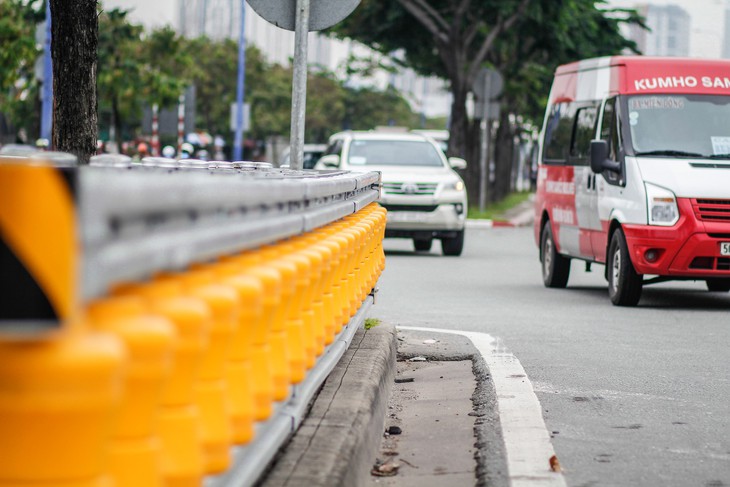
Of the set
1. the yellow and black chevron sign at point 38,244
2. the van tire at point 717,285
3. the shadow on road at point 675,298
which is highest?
the yellow and black chevron sign at point 38,244

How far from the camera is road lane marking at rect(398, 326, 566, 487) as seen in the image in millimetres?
5199

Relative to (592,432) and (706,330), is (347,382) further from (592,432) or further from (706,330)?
(706,330)

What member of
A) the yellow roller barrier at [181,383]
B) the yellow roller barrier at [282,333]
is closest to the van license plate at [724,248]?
the yellow roller barrier at [282,333]

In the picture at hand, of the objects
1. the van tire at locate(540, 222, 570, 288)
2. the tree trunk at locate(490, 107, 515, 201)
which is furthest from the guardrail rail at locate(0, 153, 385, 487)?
the tree trunk at locate(490, 107, 515, 201)

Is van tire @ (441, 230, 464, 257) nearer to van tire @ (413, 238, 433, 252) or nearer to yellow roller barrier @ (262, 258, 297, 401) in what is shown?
van tire @ (413, 238, 433, 252)

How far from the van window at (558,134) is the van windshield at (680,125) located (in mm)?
2039

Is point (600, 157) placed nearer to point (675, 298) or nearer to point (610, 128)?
point (610, 128)

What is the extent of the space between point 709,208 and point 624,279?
0.95 m

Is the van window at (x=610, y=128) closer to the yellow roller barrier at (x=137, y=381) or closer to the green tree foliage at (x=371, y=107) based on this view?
the yellow roller barrier at (x=137, y=381)

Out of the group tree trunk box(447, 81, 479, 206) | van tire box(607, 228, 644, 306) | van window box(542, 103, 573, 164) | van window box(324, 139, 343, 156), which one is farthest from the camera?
tree trunk box(447, 81, 479, 206)

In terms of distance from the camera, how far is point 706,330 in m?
11.0

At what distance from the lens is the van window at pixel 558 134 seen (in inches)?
624

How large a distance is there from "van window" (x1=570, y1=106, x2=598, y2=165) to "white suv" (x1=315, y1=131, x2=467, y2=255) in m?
5.15

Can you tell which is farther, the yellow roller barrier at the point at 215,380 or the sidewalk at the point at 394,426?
the sidewalk at the point at 394,426
